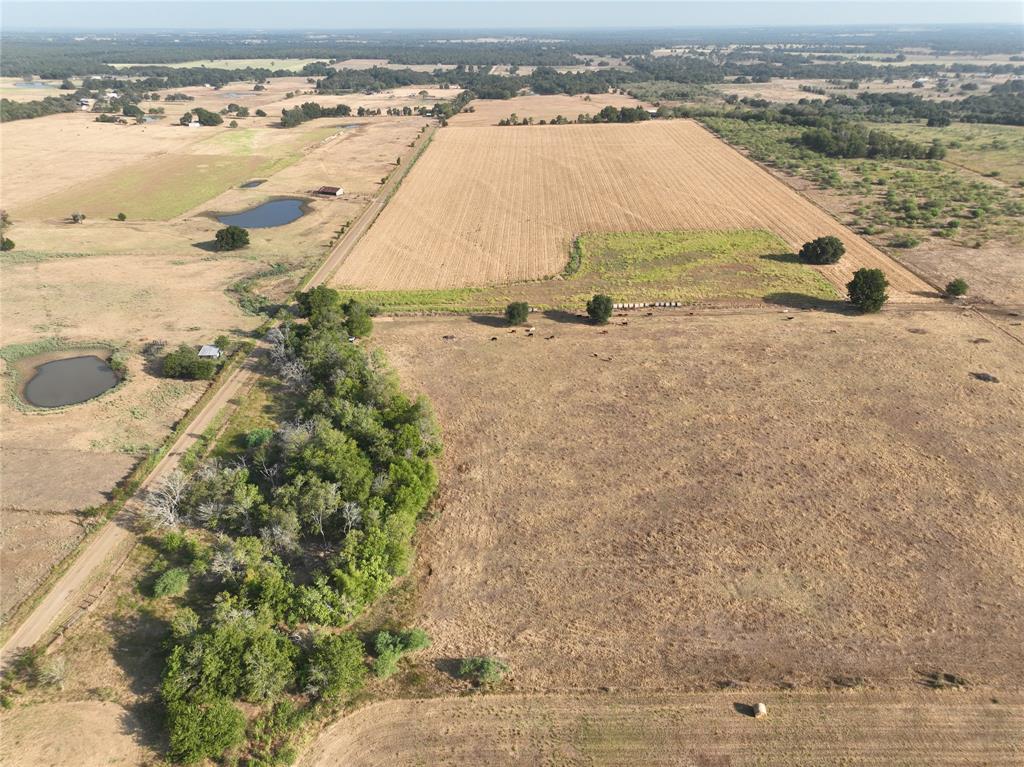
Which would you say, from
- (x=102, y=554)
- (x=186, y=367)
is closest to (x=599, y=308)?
(x=186, y=367)

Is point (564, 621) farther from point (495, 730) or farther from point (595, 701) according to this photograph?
point (495, 730)

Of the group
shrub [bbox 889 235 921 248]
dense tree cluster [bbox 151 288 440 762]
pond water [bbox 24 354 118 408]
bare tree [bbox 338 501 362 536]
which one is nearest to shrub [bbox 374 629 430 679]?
dense tree cluster [bbox 151 288 440 762]

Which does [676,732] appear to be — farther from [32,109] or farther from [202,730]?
[32,109]

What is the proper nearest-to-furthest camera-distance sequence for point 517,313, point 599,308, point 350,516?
point 350,516
point 599,308
point 517,313

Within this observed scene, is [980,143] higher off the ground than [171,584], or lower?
higher

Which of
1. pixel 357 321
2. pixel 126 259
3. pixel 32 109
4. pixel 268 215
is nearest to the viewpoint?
pixel 357 321

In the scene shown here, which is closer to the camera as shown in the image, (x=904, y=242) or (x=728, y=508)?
(x=728, y=508)
